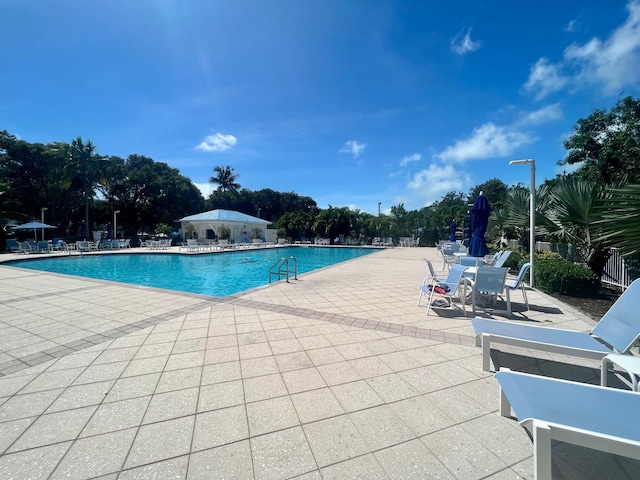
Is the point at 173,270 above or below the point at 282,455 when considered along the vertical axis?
below

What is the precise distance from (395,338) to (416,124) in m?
15.9

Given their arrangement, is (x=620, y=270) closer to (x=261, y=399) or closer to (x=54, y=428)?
(x=261, y=399)

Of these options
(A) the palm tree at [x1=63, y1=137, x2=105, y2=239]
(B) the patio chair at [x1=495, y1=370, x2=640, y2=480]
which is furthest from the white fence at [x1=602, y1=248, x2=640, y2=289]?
(A) the palm tree at [x1=63, y1=137, x2=105, y2=239]

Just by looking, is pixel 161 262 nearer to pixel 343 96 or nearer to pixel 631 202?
pixel 343 96

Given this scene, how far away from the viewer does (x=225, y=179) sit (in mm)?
41562

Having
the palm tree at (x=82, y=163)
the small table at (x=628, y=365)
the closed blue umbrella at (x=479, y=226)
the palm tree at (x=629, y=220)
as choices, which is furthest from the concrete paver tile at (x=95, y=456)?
the palm tree at (x=82, y=163)

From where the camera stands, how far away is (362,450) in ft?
5.58

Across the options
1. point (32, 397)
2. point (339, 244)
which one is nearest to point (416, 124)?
point (339, 244)

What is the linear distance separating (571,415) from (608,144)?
52.4 feet

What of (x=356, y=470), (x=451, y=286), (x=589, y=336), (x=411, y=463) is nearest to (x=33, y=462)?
(x=356, y=470)

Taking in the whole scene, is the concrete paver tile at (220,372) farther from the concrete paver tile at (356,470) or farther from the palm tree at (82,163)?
the palm tree at (82,163)

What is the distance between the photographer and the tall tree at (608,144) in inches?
416

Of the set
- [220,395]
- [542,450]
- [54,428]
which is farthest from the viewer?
[220,395]

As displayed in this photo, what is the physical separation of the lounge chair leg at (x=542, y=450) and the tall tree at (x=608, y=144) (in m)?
9.68
